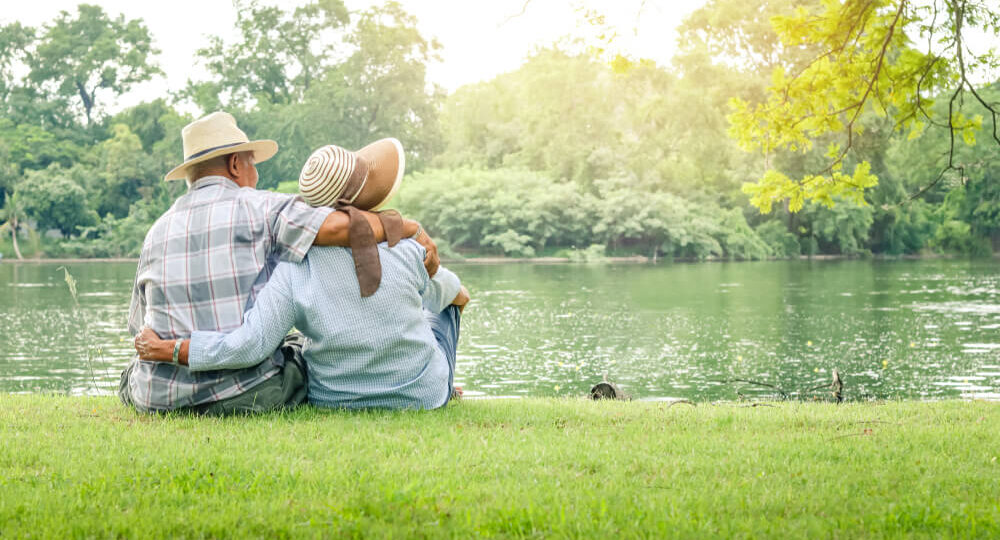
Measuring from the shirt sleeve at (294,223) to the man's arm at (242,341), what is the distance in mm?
160

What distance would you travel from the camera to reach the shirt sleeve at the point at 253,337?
4145mm

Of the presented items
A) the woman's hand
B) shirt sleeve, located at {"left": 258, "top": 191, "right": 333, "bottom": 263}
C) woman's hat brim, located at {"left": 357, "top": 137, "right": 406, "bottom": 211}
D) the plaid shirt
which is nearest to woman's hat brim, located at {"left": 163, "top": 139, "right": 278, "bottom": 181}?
the plaid shirt

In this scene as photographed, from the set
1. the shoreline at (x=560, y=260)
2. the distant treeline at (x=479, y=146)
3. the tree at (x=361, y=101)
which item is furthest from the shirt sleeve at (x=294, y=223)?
the tree at (x=361, y=101)

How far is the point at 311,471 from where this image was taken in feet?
10.8

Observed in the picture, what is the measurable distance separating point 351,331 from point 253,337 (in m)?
0.43

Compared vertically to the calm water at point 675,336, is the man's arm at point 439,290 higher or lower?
higher

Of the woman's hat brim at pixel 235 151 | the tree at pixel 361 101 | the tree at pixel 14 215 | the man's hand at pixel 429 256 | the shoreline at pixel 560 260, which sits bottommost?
the shoreline at pixel 560 260

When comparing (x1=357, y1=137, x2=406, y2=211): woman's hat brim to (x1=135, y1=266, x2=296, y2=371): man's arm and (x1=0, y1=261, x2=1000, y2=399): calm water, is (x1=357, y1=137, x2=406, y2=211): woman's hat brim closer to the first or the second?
(x1=135, y1=266, x2=296, y2=371): man's arm

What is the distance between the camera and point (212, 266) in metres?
4.27

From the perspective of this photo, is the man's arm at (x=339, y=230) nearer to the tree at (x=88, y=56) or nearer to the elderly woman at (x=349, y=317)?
the elderly woman at (x=349, y=317)

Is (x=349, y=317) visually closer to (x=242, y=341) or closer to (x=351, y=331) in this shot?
(x=351, y=331)

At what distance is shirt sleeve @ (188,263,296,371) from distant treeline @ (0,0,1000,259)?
31.7 meters

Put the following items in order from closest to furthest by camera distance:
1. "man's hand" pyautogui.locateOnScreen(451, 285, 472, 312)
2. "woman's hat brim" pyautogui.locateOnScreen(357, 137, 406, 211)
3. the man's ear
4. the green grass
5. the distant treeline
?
1. the green grass
2. "woman's hat brim" pyautogui.locateOnScreen(357, 137, 406, 211)
3. the man's ear
4. "man's hand" pyautogui.locateOnScreen(451, 285, 472, 312)
5. the distant treeline

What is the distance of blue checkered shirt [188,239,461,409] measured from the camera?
4.18m
